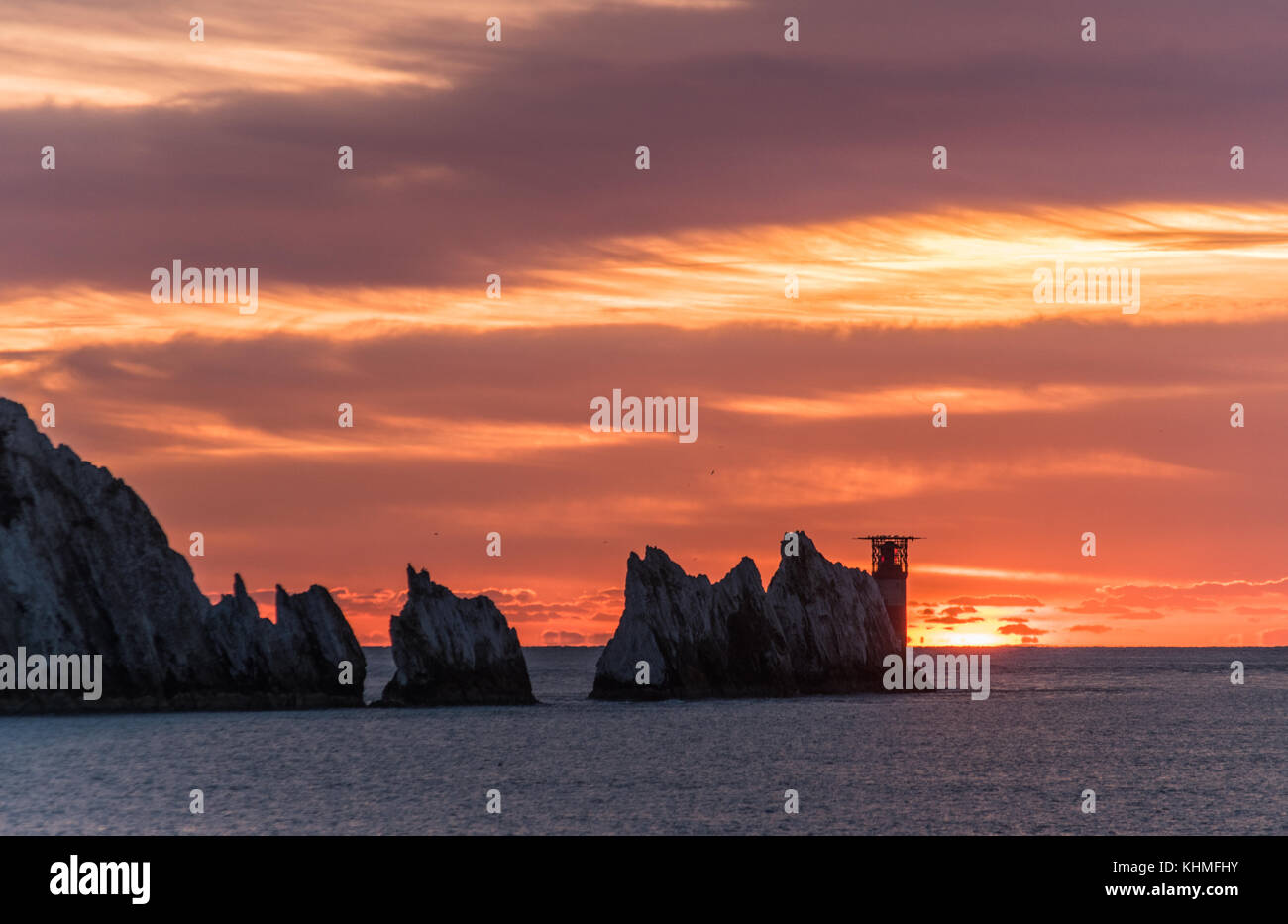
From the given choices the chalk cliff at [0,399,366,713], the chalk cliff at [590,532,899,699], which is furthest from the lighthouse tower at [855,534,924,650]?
the chalk cliff at [0,399,366,713]

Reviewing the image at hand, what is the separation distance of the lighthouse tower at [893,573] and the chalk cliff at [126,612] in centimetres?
7404

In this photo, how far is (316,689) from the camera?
141500 millimetres

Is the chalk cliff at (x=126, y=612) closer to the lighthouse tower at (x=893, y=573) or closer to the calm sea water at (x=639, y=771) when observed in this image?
the calm sea water at (x=639, y=771)

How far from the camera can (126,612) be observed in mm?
134375

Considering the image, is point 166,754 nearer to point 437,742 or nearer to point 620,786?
point 437,742

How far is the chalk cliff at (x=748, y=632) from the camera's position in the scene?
14700cm

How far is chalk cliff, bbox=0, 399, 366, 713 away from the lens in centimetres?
13025

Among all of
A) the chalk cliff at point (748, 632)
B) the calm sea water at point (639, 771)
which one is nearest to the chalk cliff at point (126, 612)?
the calm sea water at point (639, 771)

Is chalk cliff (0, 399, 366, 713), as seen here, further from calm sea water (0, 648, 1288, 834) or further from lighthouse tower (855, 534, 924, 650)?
lighthouse tower (855, 534, 924, 650)

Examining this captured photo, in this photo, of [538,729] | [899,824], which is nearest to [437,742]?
[538,729]

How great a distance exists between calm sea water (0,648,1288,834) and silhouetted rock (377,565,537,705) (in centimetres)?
494

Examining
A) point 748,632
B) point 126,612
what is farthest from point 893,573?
point 126,612

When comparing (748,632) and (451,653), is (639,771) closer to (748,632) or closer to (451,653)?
(451,653)

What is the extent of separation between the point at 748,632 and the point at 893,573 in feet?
124
